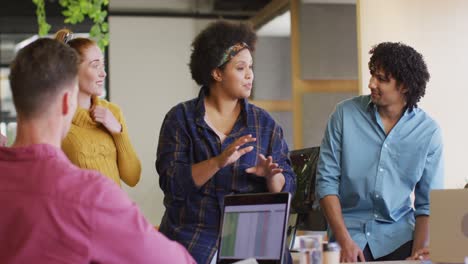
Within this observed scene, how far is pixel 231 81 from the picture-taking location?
126 inches

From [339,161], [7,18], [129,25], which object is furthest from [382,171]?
[7,18]

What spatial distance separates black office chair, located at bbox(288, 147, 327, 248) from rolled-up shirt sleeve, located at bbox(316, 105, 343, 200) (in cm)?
9

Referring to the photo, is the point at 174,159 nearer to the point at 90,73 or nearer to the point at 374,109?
the point at 90,73

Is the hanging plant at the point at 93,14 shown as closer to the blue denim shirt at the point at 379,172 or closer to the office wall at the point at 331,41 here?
the office wall at the point at 331,41

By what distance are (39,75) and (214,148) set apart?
1.35 metres

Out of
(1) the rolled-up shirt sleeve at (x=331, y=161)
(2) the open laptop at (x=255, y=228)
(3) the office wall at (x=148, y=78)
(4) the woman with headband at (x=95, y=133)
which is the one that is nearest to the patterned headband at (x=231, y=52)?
(4) the woman with headband at (x=95, y=133)

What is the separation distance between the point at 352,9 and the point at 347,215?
3871mm

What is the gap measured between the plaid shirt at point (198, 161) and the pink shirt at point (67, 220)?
128 cm

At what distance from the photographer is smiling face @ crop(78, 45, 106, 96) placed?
3342 mm

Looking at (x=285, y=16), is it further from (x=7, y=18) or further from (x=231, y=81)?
(x=231, y=81)

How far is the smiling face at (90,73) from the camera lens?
11.0 ft

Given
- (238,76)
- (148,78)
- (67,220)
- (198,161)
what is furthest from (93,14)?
(67,220)

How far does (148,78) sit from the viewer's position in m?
8.55

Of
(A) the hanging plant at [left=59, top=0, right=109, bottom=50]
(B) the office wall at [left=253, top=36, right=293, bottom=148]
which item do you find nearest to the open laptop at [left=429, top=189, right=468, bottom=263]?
(A) the hanging plant at [left=59, top=0, right=109, bottom=50]
